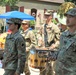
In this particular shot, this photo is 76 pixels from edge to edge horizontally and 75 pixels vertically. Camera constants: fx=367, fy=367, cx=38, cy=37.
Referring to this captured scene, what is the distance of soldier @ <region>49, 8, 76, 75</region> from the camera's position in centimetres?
502

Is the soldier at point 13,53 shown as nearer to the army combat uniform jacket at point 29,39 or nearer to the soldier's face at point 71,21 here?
the soldier's face at point 71,21

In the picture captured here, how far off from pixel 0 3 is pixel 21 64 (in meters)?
21.1

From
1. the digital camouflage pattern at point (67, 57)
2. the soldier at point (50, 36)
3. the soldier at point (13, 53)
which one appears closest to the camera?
the digital camouflage pattern at point (67, 57)

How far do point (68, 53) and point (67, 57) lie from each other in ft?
0.19

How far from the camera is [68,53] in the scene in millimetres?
5016

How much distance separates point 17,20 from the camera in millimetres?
6246

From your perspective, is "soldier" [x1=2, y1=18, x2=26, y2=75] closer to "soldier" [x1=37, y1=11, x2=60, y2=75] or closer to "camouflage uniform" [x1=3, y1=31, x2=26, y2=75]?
"camouflage uniform" [x1=3, y1=31, x2=26, y2=75]

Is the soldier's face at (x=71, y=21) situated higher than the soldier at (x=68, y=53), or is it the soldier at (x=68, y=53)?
the soldier's face at (x=71, y=21)

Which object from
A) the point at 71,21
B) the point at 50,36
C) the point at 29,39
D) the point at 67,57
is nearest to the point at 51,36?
the point at 50,36

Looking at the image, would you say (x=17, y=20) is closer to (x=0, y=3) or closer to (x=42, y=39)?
(x=42, y=39)

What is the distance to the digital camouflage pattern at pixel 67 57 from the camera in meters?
5.02

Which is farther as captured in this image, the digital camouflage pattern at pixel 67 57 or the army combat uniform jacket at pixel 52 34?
the army combat uniform jacket at pixel 52 34

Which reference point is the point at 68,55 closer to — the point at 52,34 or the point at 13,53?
the point at 13,53

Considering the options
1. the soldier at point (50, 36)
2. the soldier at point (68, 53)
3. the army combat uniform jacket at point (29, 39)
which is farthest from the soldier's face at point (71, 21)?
the army combat uniform jacket at point (29, 39)
